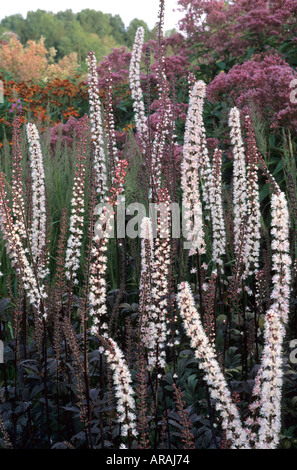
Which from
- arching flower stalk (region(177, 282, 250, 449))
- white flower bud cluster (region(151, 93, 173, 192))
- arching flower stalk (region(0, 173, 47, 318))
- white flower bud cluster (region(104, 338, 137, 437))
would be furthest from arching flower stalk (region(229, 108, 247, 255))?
white flower bud cluster (region(104, 338, 137, 437))

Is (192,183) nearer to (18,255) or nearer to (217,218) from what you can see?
(217,218)

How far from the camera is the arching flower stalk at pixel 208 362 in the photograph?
2.26 metres

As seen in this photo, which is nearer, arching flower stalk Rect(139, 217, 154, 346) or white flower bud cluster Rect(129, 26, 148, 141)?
arching flower stalk Rect(139, 217, 154, 346)

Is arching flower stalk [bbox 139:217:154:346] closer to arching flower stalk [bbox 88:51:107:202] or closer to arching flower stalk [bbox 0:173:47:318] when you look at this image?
arching flower stalk [bbox 0:173:47:318]

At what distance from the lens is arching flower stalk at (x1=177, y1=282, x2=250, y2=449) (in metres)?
2.26

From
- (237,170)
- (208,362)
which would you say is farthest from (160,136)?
(208,362)

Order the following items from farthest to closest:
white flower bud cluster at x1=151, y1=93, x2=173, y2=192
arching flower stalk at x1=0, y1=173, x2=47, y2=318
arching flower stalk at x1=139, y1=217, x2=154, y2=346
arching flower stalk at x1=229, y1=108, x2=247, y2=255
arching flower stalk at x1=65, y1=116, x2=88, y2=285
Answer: white flower bud cluster at x1=151, y1=93, x2=173, y2=192, arching flower stalk at x1=229, y1=108, x2=247, y2=255, arching flower stalk at x1=65, y1=116, x2=88, y2=285, arching flower stalk at x1=0, y1=173, x2=47, y2=318, arching flower stalk at x1=139, y1=217, x2=154, y2=346

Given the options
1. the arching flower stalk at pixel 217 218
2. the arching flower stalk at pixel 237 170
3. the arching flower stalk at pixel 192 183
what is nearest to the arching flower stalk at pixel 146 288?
the arching flower stalk at pixel 192 183

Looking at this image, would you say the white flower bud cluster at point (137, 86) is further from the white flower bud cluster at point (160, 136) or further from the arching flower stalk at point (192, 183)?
the arching flower stalk at point (192, 183)

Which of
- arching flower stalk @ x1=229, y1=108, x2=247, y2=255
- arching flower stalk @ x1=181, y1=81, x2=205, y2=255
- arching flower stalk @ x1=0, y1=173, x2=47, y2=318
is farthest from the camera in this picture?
arching flower stalk @ x1=229, y1=108, x2=247, y2=255

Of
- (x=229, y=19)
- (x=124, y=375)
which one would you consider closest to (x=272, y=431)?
(x=124, y=375)

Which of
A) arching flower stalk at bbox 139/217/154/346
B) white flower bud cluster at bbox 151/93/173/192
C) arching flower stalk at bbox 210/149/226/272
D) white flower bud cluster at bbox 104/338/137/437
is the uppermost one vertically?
white flower bud cluster at bbox 151/93/173/192
